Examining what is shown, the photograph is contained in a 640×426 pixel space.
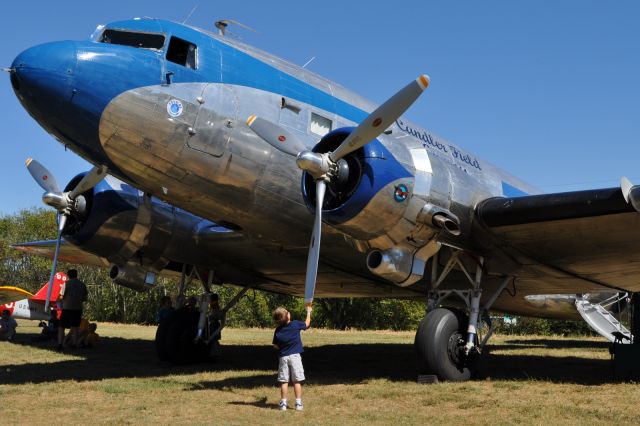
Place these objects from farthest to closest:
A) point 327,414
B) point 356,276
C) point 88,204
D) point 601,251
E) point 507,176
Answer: point 507,176
point 356,276
point 88,204
point 601,251
point 327,414

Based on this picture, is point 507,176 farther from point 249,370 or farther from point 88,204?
point 88,204

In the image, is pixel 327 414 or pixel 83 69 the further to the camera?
pixel 83 69

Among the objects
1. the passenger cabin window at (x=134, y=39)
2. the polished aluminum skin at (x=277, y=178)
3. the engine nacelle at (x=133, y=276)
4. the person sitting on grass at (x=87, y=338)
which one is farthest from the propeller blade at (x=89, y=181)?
the person sitting on grass at (x=87, y=338)

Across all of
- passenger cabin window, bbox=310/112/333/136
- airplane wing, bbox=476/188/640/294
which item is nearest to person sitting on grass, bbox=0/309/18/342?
passenger cabin window, bbox=310/112/333/136

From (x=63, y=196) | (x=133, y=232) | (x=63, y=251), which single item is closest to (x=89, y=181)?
(x=63, y=196)

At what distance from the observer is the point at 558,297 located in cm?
1641

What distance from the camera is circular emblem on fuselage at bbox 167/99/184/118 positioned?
795 cm

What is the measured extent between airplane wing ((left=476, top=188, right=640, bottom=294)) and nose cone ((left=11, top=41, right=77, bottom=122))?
19.3 ft

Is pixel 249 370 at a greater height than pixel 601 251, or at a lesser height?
lesser

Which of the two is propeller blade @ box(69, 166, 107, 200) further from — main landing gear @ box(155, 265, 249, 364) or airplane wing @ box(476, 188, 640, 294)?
airplane wing @ box(476, 188, 640, 294)

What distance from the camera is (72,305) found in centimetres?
1395

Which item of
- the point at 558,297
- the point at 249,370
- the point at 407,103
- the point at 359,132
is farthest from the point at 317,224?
the point at 558,297

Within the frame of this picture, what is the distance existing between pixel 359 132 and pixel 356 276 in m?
4.61

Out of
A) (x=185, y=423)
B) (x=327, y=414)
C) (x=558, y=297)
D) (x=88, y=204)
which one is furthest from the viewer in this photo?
(x=558, y=297)
